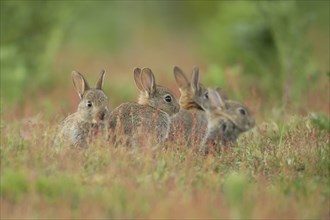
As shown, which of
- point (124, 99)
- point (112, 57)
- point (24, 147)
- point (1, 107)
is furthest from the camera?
point (112, 57)

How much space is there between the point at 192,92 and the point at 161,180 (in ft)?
11.1

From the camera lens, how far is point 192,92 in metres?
12.6

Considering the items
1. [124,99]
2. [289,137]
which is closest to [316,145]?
[289,137]

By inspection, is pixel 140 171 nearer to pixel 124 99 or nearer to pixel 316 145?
pixel 316 145

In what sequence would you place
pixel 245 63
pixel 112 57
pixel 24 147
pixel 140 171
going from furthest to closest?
pixel 112 57, pixel 245 63, pixel 24 147, pixel 140 171

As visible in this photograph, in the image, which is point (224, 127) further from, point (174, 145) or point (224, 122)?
point (174, 145)

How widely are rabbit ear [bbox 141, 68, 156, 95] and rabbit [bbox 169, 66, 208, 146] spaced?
43 centimetres

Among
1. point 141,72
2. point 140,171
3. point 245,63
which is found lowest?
point 140,171

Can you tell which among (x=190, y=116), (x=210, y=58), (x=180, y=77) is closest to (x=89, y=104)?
(x=190, y=116)

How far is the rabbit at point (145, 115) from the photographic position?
10.5m

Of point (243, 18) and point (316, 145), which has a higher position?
point (243, 18)

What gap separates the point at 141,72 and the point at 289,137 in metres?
1.92

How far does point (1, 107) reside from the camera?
11062 millimetres

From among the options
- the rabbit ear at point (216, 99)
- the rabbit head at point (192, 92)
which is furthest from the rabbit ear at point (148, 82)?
the rabbit head at point (192, 92)
